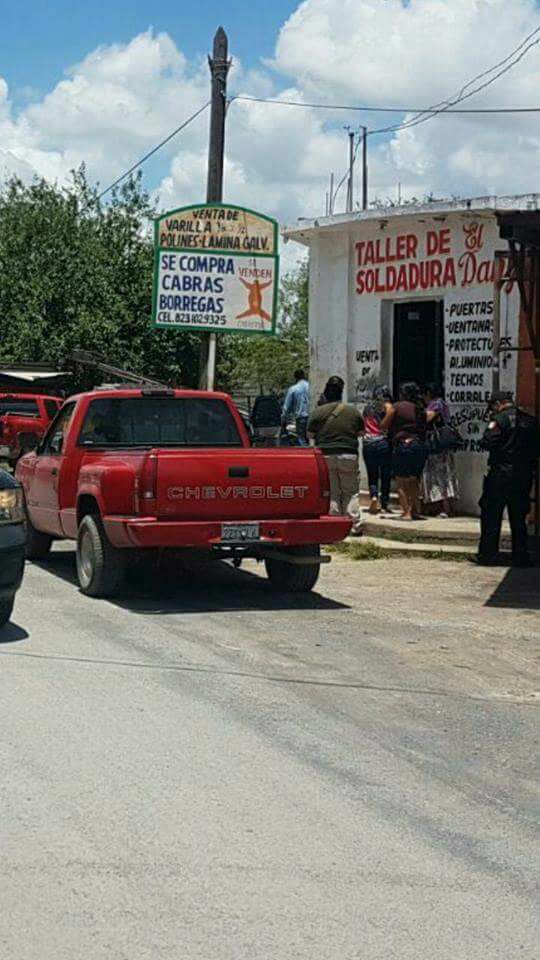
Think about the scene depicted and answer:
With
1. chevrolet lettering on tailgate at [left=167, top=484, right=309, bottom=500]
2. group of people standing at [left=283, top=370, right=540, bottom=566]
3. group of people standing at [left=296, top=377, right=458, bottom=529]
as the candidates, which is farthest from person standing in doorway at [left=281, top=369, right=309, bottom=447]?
chevrolet lettering on tailgate at [left=167, top=484, right=309, bottom=500]

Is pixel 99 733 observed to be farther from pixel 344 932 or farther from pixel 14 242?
pixel 14 242

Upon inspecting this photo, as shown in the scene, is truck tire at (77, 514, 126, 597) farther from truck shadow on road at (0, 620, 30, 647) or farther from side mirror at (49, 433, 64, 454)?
side mirror at (49, 433, 64, 454)

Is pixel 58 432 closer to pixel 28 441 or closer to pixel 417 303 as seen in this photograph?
pixel 28 441

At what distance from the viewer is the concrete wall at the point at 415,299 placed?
58.7 ft

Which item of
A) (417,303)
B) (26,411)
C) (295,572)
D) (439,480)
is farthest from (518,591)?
(26,411)

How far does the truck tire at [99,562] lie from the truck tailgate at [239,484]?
757 mm

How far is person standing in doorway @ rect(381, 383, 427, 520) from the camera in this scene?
16719 millimetres

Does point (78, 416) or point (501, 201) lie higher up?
point (501, 201)

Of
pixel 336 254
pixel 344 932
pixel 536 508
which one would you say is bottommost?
pixel 344 932

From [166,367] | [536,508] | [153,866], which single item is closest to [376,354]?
[536,508]

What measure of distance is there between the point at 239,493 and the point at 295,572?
127cm

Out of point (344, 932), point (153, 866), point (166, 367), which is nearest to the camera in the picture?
point (344, 932)

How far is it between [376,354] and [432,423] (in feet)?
8.71

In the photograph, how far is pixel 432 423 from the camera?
685 inches
